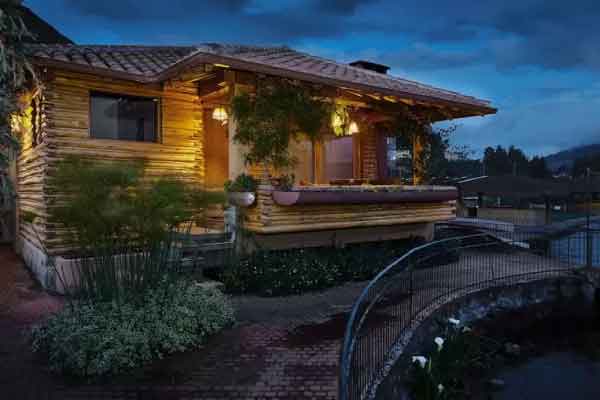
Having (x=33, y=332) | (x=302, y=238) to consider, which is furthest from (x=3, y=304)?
(x=302, y=238)

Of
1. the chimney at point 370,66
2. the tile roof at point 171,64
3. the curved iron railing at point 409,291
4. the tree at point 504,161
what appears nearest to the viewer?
the curved iron railing at point 409,291

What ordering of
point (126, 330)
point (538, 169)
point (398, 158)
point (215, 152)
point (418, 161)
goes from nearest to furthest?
point (126, 330), point (215, 152), point (418, 161), point (398, 158), point (538, 169)

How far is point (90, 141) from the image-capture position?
8.68m

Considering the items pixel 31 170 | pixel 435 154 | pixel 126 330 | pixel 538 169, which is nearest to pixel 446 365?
pixel 126 330

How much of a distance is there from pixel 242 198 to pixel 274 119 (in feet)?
5.43

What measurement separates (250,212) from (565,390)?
6154 millimetres

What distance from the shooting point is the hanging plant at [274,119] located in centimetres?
859

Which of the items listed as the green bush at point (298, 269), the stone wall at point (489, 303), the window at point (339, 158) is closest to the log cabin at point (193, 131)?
the green bush at point (298, 269)

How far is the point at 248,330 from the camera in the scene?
6.09 metres

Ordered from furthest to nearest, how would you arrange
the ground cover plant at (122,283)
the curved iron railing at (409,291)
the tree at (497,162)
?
the tree at (497,162), the ground cover plant at (122,283), the curved iron railing at (409,291)

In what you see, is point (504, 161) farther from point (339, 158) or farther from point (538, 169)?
point (339, 158)

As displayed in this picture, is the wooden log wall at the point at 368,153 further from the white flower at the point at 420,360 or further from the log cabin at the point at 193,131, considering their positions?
the white flower at the point at 420,360

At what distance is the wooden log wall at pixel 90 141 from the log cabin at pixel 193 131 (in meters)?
0.02

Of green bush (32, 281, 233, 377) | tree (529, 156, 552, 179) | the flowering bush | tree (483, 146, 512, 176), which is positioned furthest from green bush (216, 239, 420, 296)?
tree (529, 156, 552, 179)
